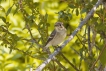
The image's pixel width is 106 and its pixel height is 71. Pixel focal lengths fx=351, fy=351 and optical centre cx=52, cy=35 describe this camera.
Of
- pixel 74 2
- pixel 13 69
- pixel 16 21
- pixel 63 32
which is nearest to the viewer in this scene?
pixel 74 2

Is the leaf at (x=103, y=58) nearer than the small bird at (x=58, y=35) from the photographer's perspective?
A: Yes

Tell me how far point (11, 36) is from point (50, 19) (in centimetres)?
218

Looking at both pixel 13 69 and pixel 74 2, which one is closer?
pixel 74 2

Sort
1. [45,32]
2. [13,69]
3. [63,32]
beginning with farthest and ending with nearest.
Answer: [13,69] → [63,32] → [45,32]

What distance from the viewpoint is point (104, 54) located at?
3.66 ft

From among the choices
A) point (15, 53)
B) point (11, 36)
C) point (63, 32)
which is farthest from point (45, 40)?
point (15, 53)

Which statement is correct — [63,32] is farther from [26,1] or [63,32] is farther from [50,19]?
[50,19]

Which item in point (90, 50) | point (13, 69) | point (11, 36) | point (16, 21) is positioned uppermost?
point (11, 36)

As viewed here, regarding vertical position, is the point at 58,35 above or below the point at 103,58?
below

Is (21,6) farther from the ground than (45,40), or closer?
farther from the ground

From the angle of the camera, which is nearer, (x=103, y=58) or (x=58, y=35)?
(x=103, y=58)

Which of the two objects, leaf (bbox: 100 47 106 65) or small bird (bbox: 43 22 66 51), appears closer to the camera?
leaf (bbox: 100 47 106 65)

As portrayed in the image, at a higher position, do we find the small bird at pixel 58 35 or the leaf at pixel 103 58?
the leaf at pixel 103 58

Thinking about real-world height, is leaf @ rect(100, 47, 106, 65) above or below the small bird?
above
